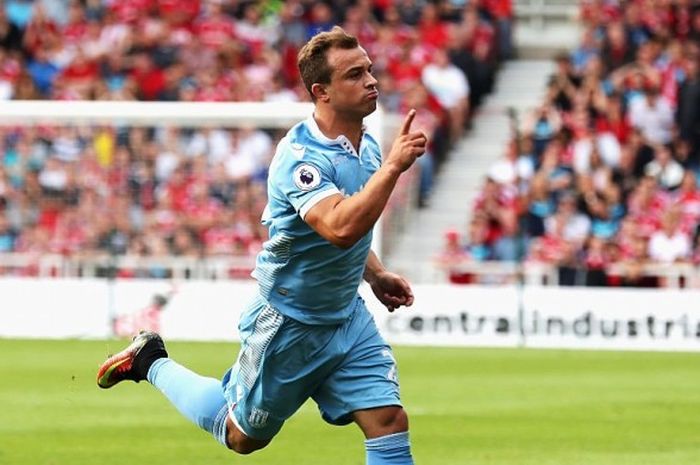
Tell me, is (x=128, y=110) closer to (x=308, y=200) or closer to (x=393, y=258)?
(x=393, y=258)

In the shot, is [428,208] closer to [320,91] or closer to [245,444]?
[245,444]

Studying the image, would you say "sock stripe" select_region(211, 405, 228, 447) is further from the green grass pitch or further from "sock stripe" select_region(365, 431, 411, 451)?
the green grass pitch

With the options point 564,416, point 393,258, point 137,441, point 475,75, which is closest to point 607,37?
point 475,75

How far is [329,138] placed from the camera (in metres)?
7.22

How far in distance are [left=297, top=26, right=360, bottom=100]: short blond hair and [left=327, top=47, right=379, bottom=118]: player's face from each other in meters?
0.03

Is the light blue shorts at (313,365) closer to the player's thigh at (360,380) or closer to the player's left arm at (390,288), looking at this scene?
the player's thigh at (360,380)

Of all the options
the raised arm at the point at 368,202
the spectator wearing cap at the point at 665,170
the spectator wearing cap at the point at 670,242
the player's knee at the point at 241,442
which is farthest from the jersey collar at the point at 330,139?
the spectator wearing cap at the point at 665,170

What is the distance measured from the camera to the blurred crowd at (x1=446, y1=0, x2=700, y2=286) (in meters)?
18.9

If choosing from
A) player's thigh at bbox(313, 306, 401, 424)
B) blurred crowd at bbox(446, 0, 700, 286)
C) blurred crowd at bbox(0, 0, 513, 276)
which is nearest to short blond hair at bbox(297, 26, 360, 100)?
player's thigh at bbox(313, 306, 401, 424)

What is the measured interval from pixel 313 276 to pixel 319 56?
94cm

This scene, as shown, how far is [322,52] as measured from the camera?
721 centimetres

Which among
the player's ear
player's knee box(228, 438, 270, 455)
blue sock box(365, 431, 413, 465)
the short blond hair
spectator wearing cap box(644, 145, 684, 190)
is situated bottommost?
spectator wearing cap box(644, 145, 684, 190)

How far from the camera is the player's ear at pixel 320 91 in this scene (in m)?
7.21

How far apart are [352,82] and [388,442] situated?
1.51m
